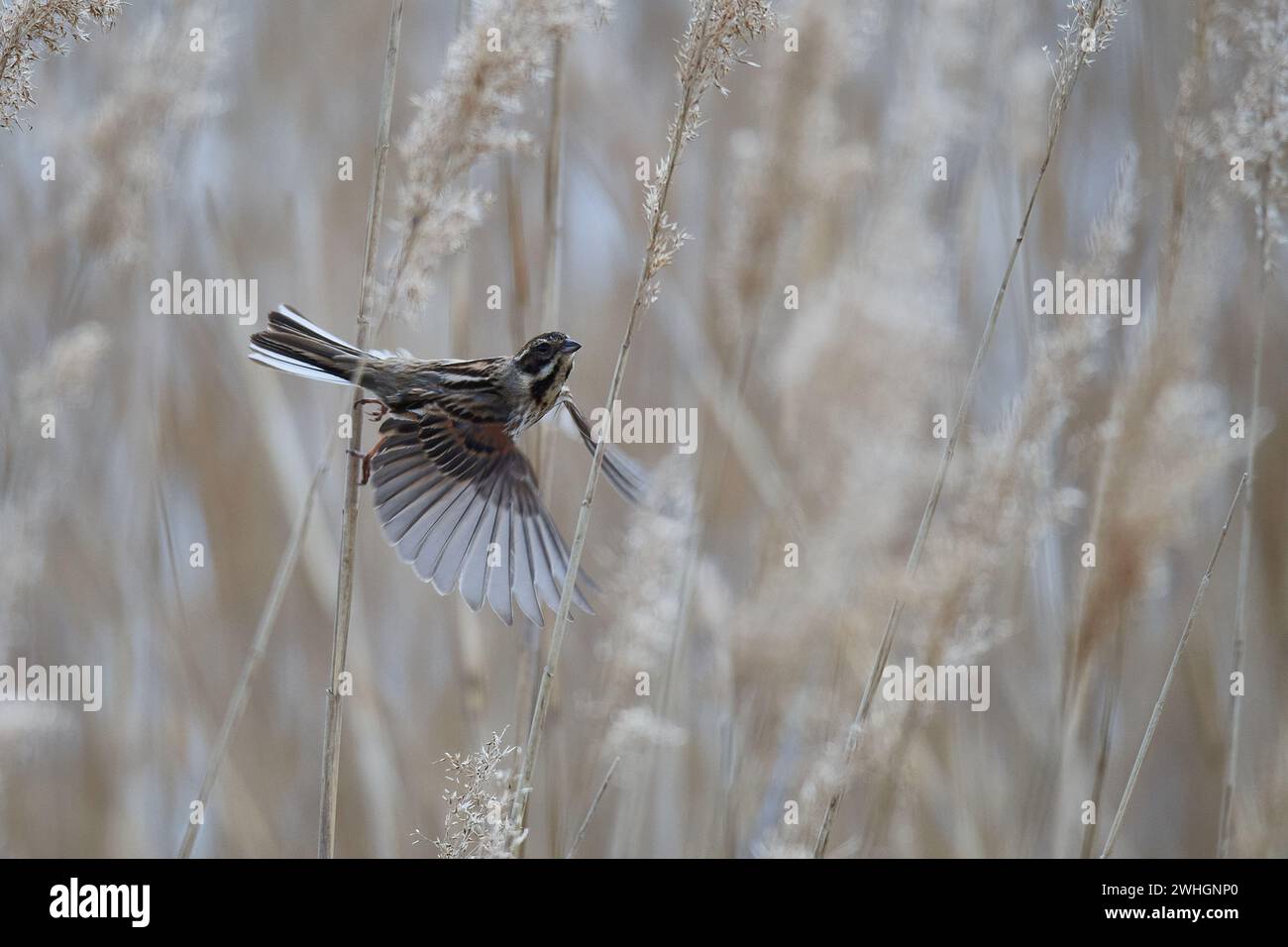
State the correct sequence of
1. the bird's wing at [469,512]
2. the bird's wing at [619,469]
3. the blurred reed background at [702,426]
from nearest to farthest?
the blurred reed background at [702,426] → the bird's wing at [469,512] → the bird's wing at [619,469]

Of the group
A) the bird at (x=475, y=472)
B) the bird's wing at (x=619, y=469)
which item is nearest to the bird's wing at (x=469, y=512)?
the bird at (x=475, y=472)

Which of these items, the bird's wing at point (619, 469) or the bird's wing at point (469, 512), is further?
the bird's wing at point (619, 469)

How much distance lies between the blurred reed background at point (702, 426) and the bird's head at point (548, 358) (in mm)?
64

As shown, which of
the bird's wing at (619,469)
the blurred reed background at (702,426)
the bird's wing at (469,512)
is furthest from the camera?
the bird's wing at (619,469)

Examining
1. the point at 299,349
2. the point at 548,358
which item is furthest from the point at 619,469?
the point at 299,349

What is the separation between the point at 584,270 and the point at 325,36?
0.85m

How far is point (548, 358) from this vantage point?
1822mm

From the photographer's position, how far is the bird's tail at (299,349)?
1.62m

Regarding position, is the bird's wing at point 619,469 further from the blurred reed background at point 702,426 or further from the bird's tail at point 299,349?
the bird's tail at point 299,349

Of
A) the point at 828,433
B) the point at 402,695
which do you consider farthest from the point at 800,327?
the point at 402,695

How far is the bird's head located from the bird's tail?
0.29 metres

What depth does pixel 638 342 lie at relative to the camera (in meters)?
2.75

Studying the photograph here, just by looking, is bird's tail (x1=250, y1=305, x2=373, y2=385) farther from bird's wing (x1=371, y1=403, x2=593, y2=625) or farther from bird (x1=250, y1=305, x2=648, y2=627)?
bird's wing (x1=371, y1=403, x2=593, y2=625)

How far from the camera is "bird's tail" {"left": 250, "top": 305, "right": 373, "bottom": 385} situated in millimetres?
1618
